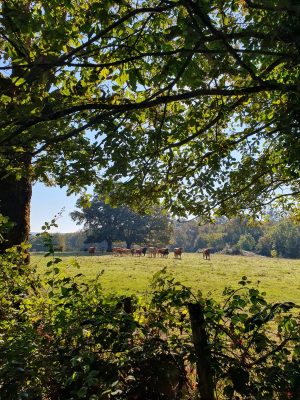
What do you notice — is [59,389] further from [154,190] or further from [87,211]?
[87,211]

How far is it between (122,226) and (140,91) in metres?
79.4

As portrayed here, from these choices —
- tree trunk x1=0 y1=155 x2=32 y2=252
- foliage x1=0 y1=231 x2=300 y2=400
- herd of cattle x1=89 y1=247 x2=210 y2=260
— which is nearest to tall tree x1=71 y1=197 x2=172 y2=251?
herd of cattle x1=89 y1=247 x2=210 y2=260

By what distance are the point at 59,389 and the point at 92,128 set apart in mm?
3046

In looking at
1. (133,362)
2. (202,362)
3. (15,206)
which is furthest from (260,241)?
(133,362)

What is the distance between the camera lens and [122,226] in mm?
A: 84438

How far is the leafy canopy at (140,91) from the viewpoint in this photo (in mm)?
3664

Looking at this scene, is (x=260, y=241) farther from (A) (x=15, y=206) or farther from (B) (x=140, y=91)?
(B) (x=140, y=91)

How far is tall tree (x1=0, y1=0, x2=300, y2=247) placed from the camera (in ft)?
12.1

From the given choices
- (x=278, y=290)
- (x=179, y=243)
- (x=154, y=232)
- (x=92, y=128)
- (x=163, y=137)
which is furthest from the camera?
(x=179, y=243)

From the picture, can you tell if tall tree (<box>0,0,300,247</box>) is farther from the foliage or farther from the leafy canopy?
the foliage

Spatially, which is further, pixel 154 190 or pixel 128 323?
pixel 154 190

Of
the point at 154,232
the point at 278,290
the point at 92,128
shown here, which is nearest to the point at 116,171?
the point at 92,128

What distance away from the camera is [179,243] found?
5640 inches

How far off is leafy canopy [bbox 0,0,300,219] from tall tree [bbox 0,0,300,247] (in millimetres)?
22
